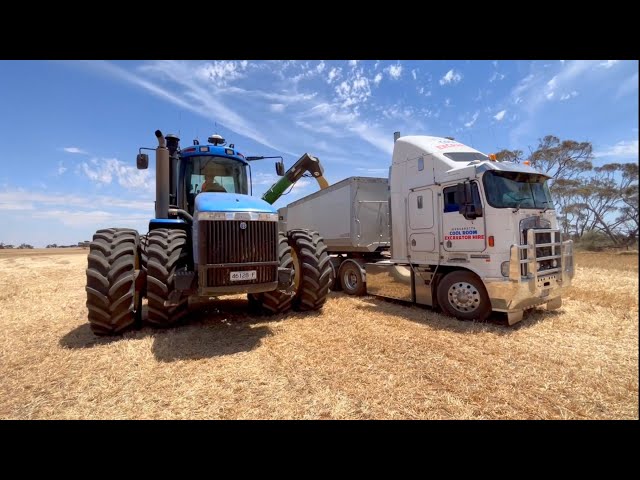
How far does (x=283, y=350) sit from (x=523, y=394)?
2.82 meters

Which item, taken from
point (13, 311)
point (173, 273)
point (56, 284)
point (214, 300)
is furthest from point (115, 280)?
point (56, 284)

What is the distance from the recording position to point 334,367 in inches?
157

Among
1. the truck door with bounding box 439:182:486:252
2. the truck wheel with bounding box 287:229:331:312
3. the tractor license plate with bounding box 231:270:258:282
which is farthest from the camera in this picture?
the truck wheel with bounding box 287:229:331:312

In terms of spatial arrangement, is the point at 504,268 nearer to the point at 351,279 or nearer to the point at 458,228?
the point at 458,228

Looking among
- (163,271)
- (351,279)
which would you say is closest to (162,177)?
(163,271)

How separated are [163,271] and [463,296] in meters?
5.23

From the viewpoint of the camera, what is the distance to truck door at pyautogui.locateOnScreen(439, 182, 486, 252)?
20.0ft

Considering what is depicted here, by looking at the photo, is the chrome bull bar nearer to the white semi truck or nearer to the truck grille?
the white semi truck

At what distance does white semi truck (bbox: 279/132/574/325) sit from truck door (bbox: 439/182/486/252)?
0.7 inches

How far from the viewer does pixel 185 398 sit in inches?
129

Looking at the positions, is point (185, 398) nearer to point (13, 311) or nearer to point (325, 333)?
point (325, 333)

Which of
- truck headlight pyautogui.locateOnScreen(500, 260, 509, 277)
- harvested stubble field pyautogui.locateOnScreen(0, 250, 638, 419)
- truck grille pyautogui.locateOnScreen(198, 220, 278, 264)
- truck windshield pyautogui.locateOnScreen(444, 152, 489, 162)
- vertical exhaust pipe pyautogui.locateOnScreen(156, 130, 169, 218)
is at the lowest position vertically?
harvested stubble field pyautogui.locateOnScreen(0, 250, 638, 419)

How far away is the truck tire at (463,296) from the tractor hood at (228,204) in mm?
3739

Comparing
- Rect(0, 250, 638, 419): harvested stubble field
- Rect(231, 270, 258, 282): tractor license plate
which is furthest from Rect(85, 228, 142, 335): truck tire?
Rect(231, 270, 258, 282): tractor license plate
